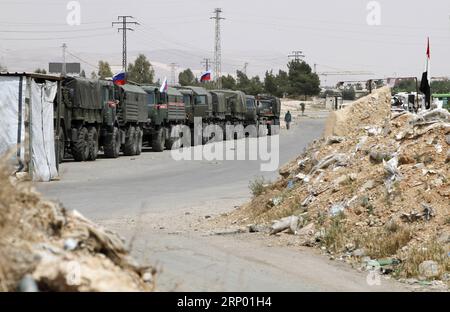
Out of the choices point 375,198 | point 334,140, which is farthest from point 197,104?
point 375,198

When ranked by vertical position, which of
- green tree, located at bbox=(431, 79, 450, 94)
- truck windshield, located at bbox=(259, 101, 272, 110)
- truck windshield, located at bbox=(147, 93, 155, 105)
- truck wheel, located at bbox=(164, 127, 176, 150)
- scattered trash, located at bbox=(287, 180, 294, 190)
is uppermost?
green tree, located at bbox=(431, 79, 450, 94)

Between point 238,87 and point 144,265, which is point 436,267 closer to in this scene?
point 144,265

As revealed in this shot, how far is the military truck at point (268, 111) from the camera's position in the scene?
63.8 m

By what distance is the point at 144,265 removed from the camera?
5.73 meters

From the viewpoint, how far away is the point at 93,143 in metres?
32.0

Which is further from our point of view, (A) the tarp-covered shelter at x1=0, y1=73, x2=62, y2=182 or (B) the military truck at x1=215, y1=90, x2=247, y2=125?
(B) the military truck at x1=215, y1=90, x2=247, y2=125

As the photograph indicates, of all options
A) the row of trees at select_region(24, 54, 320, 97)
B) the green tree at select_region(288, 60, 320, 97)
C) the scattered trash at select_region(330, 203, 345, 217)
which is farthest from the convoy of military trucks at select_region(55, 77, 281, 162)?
the green tree at select_region(288, 60, 320, 97)

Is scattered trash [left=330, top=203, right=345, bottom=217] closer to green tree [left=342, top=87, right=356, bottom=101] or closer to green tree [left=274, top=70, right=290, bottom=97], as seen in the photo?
green tree [left=342, top=87, right=356, bottom=101]

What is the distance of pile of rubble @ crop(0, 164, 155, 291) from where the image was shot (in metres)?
5.03

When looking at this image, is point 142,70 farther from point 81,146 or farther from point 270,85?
point 81,146

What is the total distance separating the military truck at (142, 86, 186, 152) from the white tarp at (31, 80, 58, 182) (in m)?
16.1

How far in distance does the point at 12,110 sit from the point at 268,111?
43.7 meters
